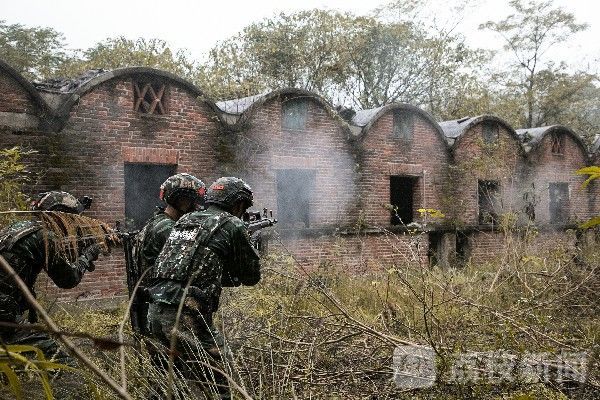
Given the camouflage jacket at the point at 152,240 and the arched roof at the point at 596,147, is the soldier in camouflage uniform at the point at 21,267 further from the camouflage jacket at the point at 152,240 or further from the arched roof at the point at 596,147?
the arched roof at the point at 596,147

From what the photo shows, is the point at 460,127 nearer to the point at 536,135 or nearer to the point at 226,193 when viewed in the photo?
the point at 536,135

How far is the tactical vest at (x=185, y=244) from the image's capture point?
3506 millimetres

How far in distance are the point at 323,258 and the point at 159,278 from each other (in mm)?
7780

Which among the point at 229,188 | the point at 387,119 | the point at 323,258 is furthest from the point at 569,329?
the point at 387,119

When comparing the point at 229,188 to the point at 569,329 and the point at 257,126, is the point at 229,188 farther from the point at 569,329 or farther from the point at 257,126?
the point at 257,126

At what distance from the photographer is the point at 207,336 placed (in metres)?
3.49

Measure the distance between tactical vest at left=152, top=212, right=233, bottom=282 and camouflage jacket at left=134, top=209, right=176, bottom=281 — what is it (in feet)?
1.84

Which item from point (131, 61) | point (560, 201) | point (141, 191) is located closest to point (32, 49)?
point (131, 61)

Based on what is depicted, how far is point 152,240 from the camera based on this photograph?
429 centimetres

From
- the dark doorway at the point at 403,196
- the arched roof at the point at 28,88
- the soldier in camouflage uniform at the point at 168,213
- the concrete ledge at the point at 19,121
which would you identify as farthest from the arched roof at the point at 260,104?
the soldier in camouflage uniform at the point at 168,213

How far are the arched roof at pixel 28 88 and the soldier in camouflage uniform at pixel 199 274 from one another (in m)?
5.44

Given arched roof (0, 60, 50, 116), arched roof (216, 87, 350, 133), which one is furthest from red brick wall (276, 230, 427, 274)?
arched roof (0, 60, 50, 116)

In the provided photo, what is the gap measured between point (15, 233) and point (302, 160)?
7.76m

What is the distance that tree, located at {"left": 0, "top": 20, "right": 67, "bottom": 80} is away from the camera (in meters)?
22.1
